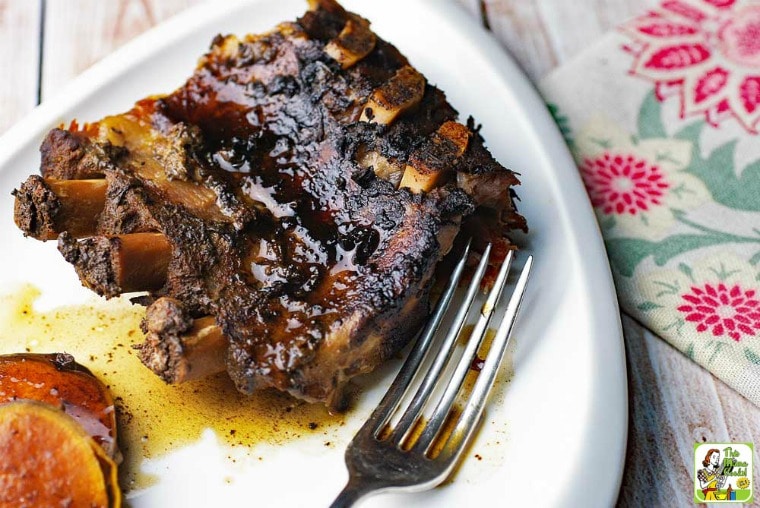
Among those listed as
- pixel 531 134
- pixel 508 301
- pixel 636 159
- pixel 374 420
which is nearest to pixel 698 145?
pixel 636 159

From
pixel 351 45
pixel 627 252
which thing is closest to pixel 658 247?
pixel 627 252

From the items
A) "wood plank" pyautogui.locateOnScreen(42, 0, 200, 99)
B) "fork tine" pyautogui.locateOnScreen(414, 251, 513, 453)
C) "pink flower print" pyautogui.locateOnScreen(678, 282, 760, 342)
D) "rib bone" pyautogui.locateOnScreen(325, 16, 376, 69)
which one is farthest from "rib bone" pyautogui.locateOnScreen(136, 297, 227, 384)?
"wood plank" pyautogui.locateOnScreen(42, 0, 200, 99)

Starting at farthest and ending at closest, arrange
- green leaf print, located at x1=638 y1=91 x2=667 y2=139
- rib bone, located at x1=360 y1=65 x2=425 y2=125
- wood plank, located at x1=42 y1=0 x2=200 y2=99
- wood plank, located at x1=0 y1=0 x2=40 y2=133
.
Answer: wood plank, located at x1=42 y1=0 x2=200 y2=99 < wood plank, located at x1=0 y1=0 x2=40 y2=133 < green leaf print, located at x1=638 y1=91 x2=667 y2=139 < rib bone, located at x1=360 y1=65 x2=425 y2=125

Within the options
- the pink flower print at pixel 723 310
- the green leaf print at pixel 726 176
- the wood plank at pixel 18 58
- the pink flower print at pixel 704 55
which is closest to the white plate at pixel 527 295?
the pink flower print at pixel 723 310

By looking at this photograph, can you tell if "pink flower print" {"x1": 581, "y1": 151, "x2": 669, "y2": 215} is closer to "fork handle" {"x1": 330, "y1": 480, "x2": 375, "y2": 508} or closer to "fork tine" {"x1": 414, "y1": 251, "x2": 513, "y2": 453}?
"fork tine" {"x1": 414, "y1": 251, "x2": 513, "y2": 453}

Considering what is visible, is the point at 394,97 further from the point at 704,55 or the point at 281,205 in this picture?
the point at 704,55

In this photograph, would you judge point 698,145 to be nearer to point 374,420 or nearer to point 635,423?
point 635,423
